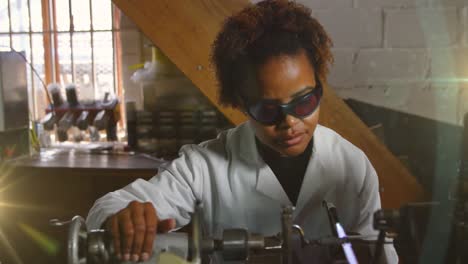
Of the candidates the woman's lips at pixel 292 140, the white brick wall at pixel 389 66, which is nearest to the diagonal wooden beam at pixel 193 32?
the white brick wall at pixel 389 66

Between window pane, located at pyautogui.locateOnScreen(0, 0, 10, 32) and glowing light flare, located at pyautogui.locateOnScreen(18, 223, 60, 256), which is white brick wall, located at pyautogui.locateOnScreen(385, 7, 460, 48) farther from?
window pane, located at pyautogui.locateOnScreen(0, 0, 10, 32)

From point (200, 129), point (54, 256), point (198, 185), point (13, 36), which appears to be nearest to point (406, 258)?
point (198, 185)

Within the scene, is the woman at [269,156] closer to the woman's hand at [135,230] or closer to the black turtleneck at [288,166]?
the black turtleneck at [288,166]

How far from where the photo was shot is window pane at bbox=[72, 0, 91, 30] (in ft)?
8.80

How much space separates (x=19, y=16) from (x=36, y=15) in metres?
0.10

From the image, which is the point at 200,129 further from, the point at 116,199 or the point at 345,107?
the point at 116,199

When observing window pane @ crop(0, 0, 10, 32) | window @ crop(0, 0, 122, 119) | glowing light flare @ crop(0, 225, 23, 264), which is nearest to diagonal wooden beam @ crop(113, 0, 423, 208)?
glowing light flare @ crop(0, 225, 23, 264)

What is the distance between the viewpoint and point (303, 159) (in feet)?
3.47

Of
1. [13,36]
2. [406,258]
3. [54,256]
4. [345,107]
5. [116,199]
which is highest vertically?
Answer: [13,36]

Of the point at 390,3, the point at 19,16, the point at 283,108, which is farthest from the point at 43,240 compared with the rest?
the point at 19,16

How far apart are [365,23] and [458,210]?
86 centimetres

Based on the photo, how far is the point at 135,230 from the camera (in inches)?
25.2

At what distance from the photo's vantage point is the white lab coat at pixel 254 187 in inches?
39.5

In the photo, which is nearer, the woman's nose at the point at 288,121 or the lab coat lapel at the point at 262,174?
the woman's nose at the point at 288,121
